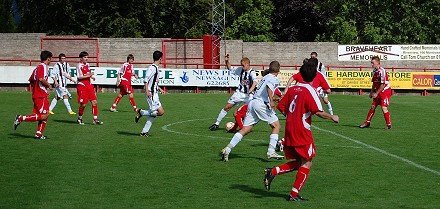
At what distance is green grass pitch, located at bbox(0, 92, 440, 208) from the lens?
11969 millimetres

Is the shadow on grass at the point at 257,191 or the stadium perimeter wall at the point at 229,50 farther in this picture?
the stadium perimeter wall at the point at 229,50

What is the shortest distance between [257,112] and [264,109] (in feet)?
0.48

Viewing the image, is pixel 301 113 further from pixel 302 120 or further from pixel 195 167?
pixel 195 167

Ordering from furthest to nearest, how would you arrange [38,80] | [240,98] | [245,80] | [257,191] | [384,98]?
[384,98] → [240,98] → [245,80] → [38,80] → [257,191]

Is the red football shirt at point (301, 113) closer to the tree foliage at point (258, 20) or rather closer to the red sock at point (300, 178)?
the red sock at point (300, 178)

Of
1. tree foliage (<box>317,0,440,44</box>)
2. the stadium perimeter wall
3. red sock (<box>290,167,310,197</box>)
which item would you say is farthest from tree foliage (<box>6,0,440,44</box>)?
red sock (<box>290,167,310,197</box>)

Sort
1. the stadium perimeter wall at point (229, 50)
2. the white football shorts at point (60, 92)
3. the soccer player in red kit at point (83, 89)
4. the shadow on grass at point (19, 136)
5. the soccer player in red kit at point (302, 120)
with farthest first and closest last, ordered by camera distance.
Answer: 1. the stadium perimeter wall at point (229, 50)
2. the white football shorts at point (60, 92)
3. the soccer player in red kit at point (83, 89)
4. the shadow on grass at point (19, 136)
5. the soccer player in red kit at point (302, 120)

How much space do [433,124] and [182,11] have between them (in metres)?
38.4

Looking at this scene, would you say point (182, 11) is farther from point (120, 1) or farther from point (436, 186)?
point (436, 186)

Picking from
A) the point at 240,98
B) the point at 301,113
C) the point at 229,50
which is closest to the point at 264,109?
the point at 301,113

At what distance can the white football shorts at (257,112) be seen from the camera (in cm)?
1605

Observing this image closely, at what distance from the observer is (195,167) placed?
50.0 feet

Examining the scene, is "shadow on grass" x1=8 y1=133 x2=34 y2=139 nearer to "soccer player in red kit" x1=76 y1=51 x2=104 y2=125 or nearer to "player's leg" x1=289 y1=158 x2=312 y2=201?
"soccer player in red kit" x1=76 y1=51 x2=104 y2=125

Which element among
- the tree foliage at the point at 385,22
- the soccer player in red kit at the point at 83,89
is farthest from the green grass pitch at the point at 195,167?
the tree foliage at the point at 385,22
